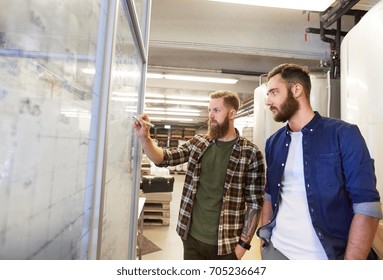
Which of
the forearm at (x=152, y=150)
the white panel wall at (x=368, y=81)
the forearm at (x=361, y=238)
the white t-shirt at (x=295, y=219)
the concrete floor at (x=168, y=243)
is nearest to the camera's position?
the forearm at (x=361, y=238)

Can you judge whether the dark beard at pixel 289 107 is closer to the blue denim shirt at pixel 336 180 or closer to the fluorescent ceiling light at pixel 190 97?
the blue denim shirt at pixel 336 180

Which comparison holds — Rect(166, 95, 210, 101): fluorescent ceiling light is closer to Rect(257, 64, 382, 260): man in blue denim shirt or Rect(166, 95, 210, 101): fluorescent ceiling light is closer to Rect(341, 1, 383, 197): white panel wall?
Rect(341, 1, 383, 197): white panel wall

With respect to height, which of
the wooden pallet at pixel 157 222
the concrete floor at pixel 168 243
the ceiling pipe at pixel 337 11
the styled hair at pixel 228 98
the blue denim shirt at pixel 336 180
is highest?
the ceiling pipe at pixel 337 11

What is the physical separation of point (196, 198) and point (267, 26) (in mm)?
2652

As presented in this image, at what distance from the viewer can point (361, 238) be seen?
96cm

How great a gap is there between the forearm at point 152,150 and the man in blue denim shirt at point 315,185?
715mm

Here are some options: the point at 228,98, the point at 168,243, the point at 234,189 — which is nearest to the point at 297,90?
the point at 228,98

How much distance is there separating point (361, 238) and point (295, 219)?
248mm

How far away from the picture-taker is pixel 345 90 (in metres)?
2.08

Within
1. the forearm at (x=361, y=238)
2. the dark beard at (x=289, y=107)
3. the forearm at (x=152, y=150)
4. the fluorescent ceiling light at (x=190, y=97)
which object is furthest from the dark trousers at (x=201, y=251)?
the fluorescent ceiling light at (x=190, y=97)

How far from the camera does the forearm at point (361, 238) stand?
949 millimetres

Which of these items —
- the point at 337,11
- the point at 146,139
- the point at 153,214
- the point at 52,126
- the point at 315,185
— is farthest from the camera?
the point at 153,214

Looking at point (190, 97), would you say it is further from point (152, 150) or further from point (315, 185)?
point (315, 185)
